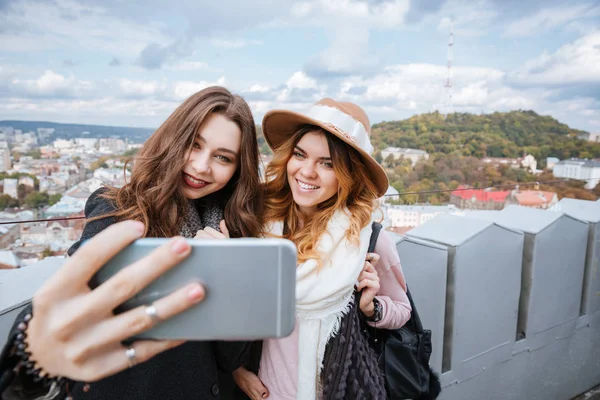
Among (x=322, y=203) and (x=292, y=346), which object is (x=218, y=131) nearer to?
(x=322, y=203)

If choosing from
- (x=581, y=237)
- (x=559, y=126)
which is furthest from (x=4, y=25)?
(x=581, y=237)

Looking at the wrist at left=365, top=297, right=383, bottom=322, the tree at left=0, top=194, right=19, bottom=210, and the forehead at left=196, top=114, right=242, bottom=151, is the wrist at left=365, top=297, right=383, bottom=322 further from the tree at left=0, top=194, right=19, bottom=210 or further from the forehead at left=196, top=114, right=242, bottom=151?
the tree at left=0, top=194, right=19, bottom=210

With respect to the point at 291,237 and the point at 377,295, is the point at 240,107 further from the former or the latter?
the point at 377,295

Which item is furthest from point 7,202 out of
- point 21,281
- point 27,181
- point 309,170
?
point 309,170

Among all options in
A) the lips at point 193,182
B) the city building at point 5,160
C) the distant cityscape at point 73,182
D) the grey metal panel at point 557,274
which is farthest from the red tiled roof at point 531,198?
the city building at point 5,160

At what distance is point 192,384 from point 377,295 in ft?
2.56

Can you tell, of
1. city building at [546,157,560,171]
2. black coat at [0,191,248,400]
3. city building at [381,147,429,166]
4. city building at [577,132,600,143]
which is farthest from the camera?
city building at [577,132,600,143]

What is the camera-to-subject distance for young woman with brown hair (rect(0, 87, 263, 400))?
0.51 m

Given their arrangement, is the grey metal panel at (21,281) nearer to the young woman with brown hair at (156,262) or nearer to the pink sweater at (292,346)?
the young woman with brown hair at (156,262)

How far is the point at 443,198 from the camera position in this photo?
3.72 meters

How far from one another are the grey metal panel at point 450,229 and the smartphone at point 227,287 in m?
1.69

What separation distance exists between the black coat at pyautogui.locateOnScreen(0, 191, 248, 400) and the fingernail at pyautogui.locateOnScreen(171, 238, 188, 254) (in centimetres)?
69

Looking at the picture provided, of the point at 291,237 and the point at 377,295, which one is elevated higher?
the point at 291,237

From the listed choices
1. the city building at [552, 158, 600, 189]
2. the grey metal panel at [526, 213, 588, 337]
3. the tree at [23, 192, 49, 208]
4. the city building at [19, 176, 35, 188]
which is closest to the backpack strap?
the grey metal panel at [526, 213, 588, 337]
